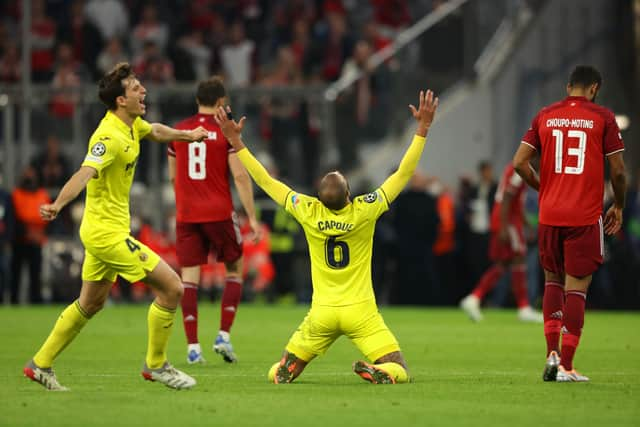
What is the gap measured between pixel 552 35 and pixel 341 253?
49.2 feet

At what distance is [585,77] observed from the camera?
1038cm

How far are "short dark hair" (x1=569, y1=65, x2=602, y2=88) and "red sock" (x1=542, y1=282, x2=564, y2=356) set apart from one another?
1527mm

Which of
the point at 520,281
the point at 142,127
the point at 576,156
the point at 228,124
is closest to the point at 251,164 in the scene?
the point at 228,124

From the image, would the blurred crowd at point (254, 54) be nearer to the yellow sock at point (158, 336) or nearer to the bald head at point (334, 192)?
the bald head at point (334, 192)

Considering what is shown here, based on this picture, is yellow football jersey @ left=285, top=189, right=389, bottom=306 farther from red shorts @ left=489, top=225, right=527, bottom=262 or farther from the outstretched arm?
red shorts @ left=489, top=225, right=527, bottom=262

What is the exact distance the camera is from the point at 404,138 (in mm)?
23031

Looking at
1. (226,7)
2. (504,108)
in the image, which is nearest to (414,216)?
(504,108)

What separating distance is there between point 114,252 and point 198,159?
10.4 feet

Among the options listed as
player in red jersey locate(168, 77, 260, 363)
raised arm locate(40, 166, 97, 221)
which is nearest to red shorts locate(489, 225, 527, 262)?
player in red jersey locate(168, 77, 260, 363)

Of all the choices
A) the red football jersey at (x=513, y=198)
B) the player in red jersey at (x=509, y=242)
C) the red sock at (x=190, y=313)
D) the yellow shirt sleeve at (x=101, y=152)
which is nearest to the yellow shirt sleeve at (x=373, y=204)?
the yellow shirt sleeve at (x=101, y=152)

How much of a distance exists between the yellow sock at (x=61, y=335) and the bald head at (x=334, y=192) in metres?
1.89

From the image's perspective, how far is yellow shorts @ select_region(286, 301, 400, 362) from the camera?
32.7ft

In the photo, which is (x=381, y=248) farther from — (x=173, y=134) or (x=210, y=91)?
(x=173, y=134)

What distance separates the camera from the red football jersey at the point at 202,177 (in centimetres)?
1254
